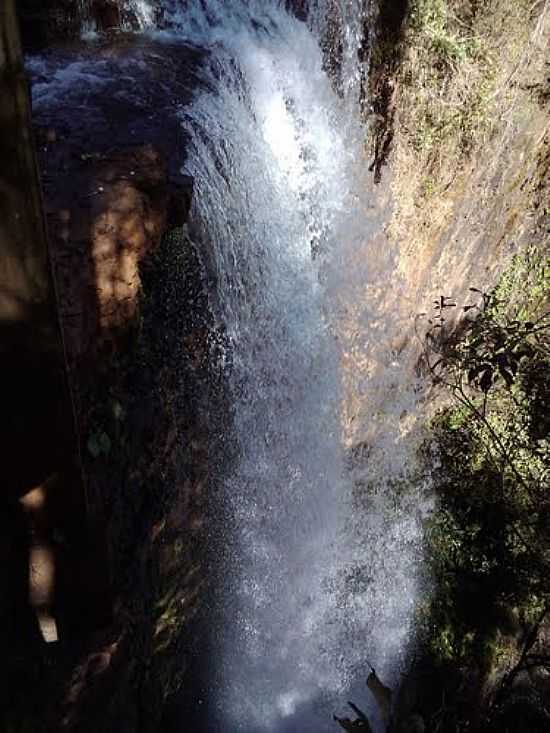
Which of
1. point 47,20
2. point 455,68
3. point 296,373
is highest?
point 455,68

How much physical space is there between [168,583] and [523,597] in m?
4.01

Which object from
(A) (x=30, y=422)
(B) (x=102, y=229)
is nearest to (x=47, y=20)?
(B) (x=102, y=229)

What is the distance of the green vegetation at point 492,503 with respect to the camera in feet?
18.6

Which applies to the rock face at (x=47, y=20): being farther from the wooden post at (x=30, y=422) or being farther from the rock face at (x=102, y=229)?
the wooden post at (x=30, y=422)

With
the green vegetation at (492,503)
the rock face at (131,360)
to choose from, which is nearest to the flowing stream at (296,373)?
the rock face at (131,360)

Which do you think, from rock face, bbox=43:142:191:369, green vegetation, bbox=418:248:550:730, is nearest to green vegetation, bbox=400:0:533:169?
green vegetation, bbox=418:248:550:730

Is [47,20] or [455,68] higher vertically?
[455,68]

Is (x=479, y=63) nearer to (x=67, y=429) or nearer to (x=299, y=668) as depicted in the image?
(x=67, y=429)

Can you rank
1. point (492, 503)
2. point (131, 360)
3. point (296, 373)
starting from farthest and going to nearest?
point (492, 503)
point (296, 373)
point (131, 360)

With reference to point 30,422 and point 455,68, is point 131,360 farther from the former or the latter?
point 455,68

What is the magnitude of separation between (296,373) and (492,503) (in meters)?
3.04

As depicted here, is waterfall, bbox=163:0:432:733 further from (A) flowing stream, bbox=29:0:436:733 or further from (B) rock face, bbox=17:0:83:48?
(B) rock face, bbox=17:0:83:48

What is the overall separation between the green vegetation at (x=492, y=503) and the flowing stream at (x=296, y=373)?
0.44 meters

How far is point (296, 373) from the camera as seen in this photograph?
509 centimetres
